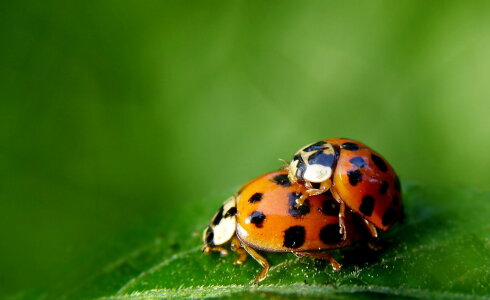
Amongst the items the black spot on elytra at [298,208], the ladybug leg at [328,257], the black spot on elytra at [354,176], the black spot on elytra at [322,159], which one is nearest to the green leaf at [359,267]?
the ladybug leg at [328,257]

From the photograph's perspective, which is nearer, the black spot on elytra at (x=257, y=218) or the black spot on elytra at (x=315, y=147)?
the black spot on elytra at (x=257, y=218)

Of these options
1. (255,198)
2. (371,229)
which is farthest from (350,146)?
(255,198)

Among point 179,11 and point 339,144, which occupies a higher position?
point 179,11

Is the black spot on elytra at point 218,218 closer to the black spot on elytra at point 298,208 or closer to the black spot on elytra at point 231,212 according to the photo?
the black spot on elytra at point 231,212

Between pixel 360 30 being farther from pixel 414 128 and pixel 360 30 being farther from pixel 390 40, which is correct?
pixel 414 128

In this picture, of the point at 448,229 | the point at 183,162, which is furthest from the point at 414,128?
the point at 448,229

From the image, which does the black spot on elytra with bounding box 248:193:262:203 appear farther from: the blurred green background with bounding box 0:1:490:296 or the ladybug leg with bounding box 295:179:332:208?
the blurred green background with bounding box 0:1:490:296
